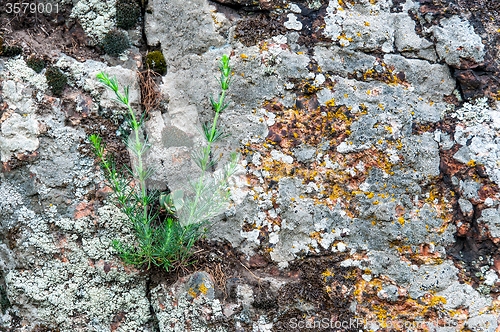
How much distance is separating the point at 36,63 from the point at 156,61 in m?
0.87

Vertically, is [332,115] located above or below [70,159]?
above

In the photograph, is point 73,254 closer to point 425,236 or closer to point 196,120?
point 196,120

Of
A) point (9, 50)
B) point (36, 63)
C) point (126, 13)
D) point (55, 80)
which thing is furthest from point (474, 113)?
point (9, 50)

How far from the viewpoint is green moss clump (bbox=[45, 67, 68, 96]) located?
259 cm

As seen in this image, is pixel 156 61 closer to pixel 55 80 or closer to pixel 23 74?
pixel 55 80

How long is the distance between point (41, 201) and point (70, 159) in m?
0.37

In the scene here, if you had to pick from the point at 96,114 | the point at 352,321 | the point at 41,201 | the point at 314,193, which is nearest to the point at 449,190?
the point at 314,193

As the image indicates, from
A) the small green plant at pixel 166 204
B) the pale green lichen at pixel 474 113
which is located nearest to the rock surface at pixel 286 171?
the pale green lichen at pixel 474 113

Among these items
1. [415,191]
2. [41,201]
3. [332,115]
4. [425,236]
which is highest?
[332,115]

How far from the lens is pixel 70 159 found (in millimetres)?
2543

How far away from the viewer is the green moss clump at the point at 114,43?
2.72m

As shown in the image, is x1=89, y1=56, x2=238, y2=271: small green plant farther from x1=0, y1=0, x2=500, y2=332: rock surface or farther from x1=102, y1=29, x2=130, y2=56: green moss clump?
x1=102, y1=29, x2=130, y2=56: green moss clump

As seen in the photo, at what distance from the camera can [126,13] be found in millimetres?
2746

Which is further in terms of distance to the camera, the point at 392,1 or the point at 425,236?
the point at 392,1
